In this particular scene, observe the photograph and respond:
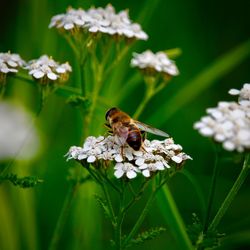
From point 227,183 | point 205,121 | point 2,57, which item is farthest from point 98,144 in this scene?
point 227,183

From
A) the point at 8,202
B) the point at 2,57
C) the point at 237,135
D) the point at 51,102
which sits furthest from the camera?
the point at 51,102

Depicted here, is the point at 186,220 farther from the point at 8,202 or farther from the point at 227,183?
the point at 8,202

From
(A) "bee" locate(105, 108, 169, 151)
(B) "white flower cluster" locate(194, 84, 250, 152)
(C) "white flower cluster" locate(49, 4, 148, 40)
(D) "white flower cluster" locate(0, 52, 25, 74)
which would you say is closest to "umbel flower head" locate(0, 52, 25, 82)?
(D) "white flower cluster" locate(0, 52, 25, 74)

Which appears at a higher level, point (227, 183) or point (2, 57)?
point (2, 57)

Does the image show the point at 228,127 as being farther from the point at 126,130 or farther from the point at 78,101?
the point at 78,101

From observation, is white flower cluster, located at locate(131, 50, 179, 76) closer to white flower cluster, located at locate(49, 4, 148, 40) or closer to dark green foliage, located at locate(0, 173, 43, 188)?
white flower cluster, located at locate(49, 4, 148, 40)

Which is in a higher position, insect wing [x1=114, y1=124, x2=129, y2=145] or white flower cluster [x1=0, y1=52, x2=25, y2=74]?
white flower cluster [x1=0, y1=52, x2=25, y2=74]

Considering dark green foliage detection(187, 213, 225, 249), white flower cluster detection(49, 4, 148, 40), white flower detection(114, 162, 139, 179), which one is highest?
white flower cluster detection(49, 4, 148, 40)

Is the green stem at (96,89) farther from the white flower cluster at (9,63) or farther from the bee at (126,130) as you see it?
the white flower cluster at (9,63)
